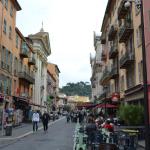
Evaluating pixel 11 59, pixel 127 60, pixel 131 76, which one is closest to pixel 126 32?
pixel 127 60

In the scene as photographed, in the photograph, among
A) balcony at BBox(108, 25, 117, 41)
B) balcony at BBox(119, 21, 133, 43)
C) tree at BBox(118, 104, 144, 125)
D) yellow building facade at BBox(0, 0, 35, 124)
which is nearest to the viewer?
tree at BBox(118, 104, 144, 125)

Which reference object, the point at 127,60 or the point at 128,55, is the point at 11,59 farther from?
the point at 127,60

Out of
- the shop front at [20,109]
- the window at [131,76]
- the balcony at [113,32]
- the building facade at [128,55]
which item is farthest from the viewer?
the balcony at [113,32]

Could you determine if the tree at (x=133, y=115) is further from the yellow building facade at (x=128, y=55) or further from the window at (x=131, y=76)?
the window at (x=131, y=76)

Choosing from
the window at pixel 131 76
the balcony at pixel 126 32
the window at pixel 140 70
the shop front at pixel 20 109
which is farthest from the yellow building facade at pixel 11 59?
the window at pixel 140 70

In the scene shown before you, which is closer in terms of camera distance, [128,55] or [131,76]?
[128,55]

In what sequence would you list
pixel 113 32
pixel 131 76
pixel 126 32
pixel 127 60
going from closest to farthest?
pixel 127 60 < pixel 126 32 < pixel 131 76 < pixel 113 32

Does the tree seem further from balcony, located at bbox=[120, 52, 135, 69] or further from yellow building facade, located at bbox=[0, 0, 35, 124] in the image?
yellow building facade, located at bbox=[0, 0, 35, 124]

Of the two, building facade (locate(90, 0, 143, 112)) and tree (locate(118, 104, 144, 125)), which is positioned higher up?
Answer: building facade (locate(90, 0, 143, 112))

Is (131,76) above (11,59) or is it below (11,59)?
below

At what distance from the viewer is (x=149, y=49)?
2509cm

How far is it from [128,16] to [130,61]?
496 cm

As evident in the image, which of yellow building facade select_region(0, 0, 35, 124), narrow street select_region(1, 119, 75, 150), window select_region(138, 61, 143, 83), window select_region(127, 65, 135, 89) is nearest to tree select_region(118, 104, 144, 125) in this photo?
narrow street select_region(1, 119, 75, 150)

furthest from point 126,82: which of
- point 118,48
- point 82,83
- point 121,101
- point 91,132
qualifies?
point 82,83
